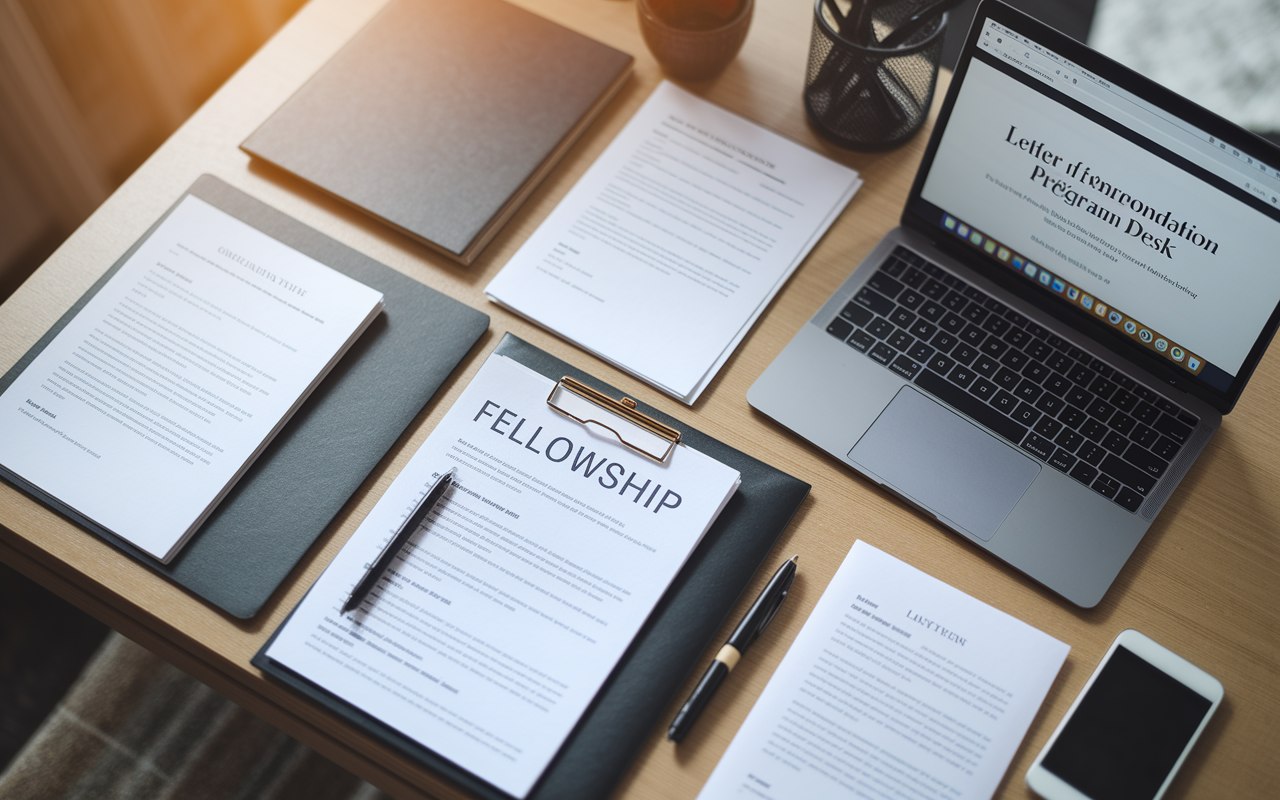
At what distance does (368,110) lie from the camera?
3.19ft

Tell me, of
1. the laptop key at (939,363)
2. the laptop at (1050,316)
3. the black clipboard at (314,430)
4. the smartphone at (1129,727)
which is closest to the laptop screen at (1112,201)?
the laptop at (1050,316)

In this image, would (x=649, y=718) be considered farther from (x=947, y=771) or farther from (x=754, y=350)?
(x=754, y=350)

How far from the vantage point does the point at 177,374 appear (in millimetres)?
824

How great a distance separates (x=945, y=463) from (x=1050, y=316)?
0.19 metres

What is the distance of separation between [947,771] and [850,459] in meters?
0.26

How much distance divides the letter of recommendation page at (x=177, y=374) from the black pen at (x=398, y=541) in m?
0.16

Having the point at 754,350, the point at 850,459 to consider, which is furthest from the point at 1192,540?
the point at 754,350

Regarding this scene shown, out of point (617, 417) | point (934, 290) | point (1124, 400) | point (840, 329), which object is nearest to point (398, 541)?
point (617, 417)

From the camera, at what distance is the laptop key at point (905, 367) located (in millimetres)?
832

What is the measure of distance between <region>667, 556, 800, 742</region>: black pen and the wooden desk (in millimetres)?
16

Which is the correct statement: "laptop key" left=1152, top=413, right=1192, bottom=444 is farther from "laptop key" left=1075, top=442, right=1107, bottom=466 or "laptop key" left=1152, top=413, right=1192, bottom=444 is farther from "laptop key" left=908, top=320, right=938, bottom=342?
"laptop key" left=908, top=320, right=938, bottom=342

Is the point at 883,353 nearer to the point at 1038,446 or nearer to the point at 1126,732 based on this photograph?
the point at 1038,446

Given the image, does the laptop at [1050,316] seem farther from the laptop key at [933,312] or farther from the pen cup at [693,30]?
the pen cup at [693,30]

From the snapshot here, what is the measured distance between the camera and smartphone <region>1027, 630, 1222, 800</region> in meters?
0.67
